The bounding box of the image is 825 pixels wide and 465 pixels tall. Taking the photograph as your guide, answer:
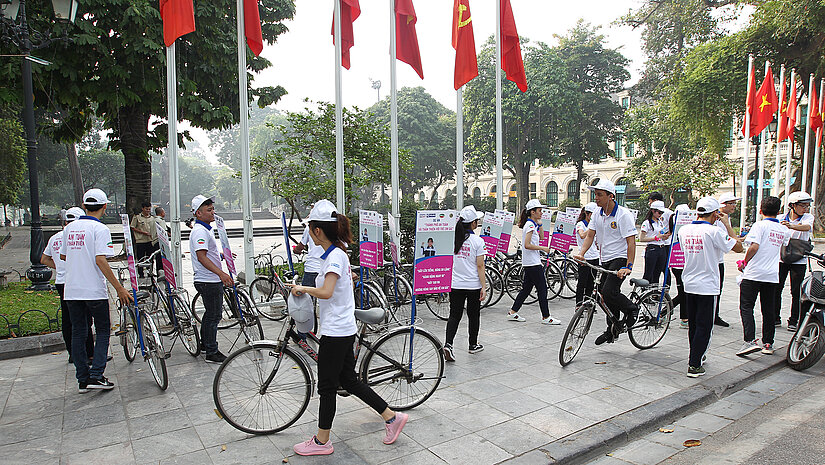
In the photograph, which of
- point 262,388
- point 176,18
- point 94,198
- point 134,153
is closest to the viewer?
point 262,388

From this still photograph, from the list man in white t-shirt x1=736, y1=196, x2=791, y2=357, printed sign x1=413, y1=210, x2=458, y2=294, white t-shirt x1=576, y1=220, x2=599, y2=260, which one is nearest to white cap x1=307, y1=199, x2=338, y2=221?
printed sign x1=413, y1=210, x2=458, y2=294

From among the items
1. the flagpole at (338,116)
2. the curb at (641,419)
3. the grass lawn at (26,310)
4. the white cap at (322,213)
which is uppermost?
the flagpole at (338,116)

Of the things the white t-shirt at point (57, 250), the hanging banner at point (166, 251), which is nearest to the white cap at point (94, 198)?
the white t-shirt at point (57, 250)

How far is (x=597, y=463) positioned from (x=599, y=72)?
39.1 m

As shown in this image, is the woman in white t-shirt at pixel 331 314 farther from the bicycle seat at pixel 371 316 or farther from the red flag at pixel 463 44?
the red flag at pixel 463 44

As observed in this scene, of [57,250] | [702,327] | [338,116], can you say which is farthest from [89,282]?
[702,327]

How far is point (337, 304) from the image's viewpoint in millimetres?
3574

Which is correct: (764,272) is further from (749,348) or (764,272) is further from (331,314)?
(331,314)

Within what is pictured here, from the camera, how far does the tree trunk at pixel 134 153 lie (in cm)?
1318

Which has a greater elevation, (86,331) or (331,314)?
(331,314)

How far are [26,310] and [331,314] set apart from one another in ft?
22.9

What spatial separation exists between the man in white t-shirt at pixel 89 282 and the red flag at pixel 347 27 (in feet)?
18.2

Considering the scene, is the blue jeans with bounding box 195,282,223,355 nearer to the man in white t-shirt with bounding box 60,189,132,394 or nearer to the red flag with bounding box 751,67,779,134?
the man in white t-shirt with bounding box 60,189,132,394

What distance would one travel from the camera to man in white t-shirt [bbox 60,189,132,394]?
4738 millimetres
